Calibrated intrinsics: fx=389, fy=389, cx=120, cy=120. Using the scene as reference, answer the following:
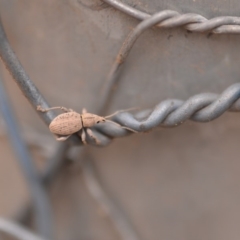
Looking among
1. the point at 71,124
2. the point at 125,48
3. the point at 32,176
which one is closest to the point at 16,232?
the point at 32,176

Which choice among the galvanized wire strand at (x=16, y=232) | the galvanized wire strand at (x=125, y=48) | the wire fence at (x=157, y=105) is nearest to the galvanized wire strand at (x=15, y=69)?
the wire fence at (x=157, y=105)

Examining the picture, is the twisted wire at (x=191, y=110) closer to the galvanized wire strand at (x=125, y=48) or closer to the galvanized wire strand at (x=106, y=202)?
the galvanized wire strand at (x=125, y=48)

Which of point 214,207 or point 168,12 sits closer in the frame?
point 168,12

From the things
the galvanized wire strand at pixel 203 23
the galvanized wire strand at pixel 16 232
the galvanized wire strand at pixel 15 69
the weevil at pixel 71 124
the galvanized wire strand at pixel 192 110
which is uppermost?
the galvanized wire strand at pixel 15 69

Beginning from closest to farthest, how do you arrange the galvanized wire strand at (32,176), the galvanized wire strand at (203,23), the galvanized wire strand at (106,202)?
the galvanized wire strand at (203,23) < the galvanized wire strand at (32,176) < the galvanized wire strand at (106,202)

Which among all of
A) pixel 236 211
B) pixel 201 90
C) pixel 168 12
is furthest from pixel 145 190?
pixel 168 12

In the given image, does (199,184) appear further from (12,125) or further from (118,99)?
(12,125)
